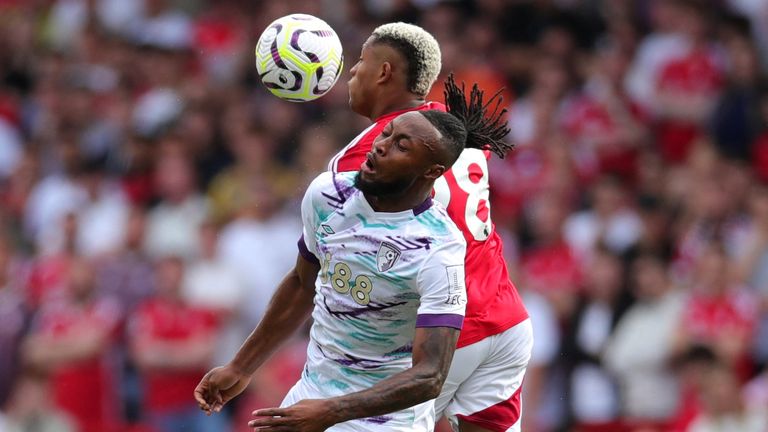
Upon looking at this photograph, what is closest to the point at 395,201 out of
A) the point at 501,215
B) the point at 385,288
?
the point at 385,288

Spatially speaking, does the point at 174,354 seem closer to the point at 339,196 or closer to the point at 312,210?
the point at 312,210

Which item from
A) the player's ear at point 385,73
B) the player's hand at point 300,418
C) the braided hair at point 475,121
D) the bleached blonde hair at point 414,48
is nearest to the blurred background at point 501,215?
the braided hair at point 475,121

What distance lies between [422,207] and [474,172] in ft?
2.48

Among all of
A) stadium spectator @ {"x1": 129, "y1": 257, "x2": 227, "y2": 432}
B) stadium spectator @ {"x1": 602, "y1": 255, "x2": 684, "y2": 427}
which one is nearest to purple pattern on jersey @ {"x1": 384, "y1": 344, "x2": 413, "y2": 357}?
stadium spectator @ {"x1": 602, "y1": 255, "x2": 684, "y2": 427}

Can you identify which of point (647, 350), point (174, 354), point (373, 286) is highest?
point (373, 286)

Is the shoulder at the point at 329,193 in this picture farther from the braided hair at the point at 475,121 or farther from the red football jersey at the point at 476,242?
the braided hair at the point at 475,121

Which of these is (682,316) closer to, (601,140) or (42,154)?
(601,140)

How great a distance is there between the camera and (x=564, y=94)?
12.0 meters

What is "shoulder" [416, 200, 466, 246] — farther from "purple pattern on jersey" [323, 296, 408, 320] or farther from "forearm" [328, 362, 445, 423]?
"forearm" [328, 362, 445, 423]

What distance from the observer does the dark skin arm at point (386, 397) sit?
4.88 metres

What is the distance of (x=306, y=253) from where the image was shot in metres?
5.71

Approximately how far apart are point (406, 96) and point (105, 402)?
6.33m

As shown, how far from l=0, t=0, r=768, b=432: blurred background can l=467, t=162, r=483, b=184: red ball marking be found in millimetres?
3608

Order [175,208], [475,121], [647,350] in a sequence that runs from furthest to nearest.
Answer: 1. [175,208]
2. [647,350]
3. [475,121]
